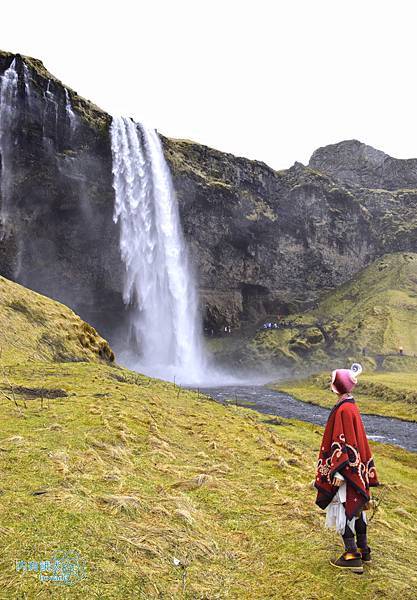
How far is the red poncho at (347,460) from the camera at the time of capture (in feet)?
23.3

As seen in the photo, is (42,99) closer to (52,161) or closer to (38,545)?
(52,161)

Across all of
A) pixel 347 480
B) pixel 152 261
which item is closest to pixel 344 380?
pixel 347 480

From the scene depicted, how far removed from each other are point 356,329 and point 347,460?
97.5 m

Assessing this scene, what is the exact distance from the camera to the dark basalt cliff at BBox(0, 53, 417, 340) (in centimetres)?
7419

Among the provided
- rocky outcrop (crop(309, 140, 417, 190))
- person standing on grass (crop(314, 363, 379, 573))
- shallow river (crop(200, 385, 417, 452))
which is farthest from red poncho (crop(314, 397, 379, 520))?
rocky outcrop (crop(309, 140, 417, 190))

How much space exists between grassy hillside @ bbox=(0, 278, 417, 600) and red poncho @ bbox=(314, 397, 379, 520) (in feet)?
3.22

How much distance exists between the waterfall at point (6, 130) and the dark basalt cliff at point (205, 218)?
0.36 meters

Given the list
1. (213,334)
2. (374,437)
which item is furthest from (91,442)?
(213,334)

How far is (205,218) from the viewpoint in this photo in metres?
103

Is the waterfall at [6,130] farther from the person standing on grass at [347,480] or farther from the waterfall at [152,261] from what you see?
the person standing on grass at [347,480]

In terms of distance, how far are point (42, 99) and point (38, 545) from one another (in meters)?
77.6

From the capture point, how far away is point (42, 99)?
69.9m

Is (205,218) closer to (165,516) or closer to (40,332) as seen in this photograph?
(40,332)

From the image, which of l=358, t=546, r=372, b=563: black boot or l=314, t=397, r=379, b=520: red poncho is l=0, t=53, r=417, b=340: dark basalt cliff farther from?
l=358, t=546, r=372, b=563: black boot
